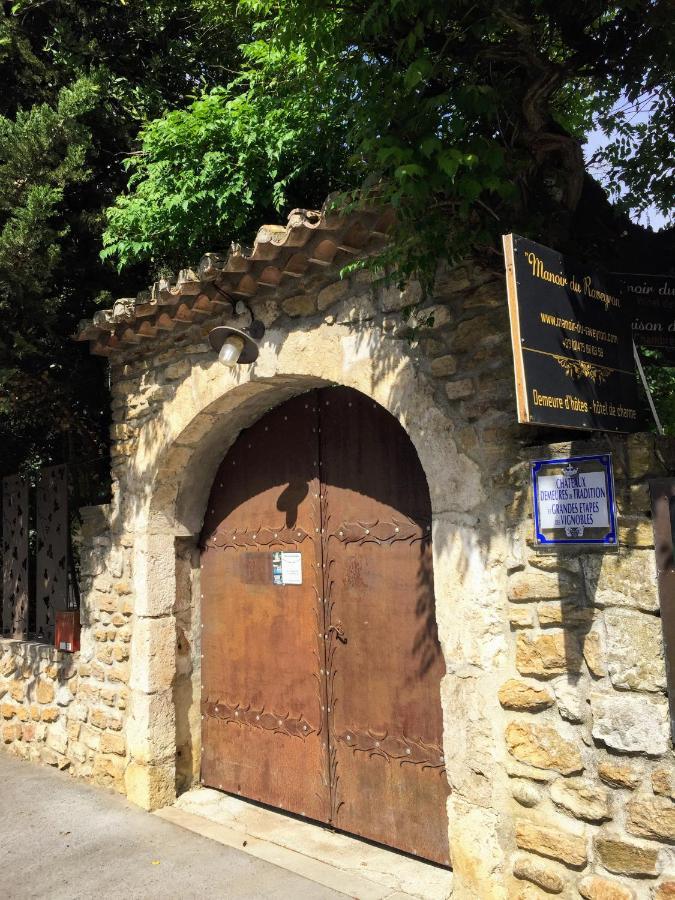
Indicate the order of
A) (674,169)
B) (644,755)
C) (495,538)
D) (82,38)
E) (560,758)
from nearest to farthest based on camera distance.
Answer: (644,755), (560,758), (495,538), (674,169), (82,38)

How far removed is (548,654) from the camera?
266 centimetres

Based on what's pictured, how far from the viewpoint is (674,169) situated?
315 centimetres

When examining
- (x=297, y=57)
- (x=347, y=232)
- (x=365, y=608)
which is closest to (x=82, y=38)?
(x=297, y=57)

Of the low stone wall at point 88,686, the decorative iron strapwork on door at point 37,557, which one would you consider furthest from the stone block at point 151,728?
the decorative iron strapwork on door at point 37,557

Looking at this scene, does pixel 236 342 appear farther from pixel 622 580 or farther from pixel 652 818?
pixel 652 818

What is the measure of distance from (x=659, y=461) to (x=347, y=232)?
167 cm

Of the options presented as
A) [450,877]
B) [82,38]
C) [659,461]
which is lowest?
[450,877]

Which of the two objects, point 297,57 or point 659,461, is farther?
point 297,57

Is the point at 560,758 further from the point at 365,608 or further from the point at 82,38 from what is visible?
the point at 82,38

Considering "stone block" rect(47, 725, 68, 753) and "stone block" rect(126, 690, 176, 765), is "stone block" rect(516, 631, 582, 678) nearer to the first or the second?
"stone block" rect(126, 690, 176, 765)

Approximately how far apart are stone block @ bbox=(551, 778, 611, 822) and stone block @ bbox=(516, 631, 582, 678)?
38cm

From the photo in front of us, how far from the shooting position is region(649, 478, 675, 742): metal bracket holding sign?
7.70 feet

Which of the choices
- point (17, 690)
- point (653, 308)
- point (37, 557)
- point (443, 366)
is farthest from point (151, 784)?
point (653, 308)

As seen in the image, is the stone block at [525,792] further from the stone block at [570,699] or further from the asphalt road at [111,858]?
the asphalt road at [111,858]
